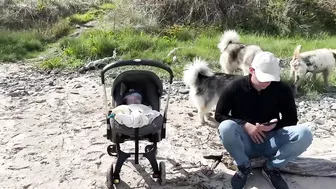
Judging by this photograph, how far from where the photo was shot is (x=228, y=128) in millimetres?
4340

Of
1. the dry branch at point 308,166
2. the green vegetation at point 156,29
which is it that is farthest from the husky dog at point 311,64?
the dry branch at point 308,166

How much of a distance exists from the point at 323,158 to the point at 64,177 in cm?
265

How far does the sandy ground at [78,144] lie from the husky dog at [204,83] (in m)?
0.29

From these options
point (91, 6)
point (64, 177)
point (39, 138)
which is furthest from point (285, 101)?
point (91, 6)

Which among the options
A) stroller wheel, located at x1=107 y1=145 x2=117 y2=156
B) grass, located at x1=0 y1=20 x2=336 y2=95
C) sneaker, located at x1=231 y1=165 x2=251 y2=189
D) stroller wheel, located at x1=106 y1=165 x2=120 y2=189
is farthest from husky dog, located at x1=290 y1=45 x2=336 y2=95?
stroller wheel, located at x1=106 y1=165 x2=120 y2=189

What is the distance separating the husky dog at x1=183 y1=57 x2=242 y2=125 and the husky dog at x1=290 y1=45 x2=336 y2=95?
5.31 ft

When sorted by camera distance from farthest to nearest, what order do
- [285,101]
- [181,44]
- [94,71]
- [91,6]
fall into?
[91,6]
[181,44]
[94,71]
[285,101]

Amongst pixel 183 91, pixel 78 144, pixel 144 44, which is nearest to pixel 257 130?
pixel 78 144

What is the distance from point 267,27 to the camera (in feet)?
36.4

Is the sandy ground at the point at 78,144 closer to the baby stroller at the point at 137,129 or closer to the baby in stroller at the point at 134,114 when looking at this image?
the baby stroller at the point at 137,129

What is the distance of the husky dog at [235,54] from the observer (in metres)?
7.53

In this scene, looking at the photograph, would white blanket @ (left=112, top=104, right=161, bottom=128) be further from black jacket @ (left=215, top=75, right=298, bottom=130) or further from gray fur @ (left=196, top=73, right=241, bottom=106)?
gray fur @ (left=196, top=73, right=241, bottom=106)

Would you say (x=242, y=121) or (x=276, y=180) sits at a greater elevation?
(x=242, y=121)

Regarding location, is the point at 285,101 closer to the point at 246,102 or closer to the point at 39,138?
the point at 246,102
